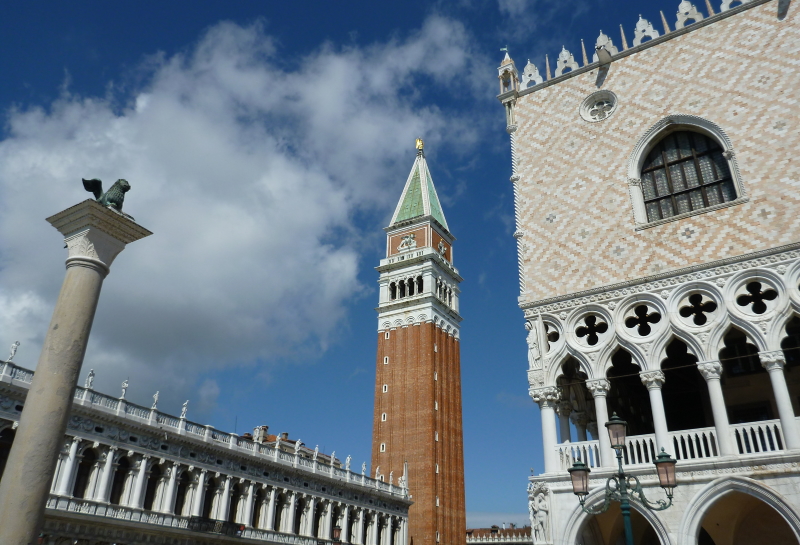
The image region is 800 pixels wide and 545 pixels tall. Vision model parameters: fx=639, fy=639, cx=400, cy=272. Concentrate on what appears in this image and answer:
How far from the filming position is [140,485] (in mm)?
26031

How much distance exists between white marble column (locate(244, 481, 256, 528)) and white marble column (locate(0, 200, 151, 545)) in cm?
2552

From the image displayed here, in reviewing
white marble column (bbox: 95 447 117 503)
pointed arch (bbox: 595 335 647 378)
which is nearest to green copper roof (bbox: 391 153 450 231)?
white marble column (bbox: 95 447 117 503)

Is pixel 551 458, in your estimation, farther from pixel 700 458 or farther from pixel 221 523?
pixel 221 523

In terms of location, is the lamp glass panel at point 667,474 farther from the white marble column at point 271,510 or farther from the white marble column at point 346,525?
the white marble column at point 346,525

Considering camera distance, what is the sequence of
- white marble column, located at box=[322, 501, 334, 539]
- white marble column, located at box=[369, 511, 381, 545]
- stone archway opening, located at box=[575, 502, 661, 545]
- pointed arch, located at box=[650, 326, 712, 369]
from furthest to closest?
white marble column, located at box=[369, 511, 381, 545] → white marble column, located at box=[322, 501, 334, 539] → stone archway opening, located at box=[575, 502, 661, 545] → pointed arch, located at box=[650, 326, 712, 369]

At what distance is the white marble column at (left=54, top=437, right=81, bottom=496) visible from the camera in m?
23.0

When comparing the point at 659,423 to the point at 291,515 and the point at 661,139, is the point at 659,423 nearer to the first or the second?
the point at 661,139

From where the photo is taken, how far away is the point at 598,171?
17844mm

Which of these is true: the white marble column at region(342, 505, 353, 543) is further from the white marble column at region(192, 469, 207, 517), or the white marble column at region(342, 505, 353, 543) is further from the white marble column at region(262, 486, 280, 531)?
the white marble column at region(192, 469, 207, 517)

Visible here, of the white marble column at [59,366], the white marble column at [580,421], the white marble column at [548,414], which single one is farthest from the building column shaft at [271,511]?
the white marble column at [59,366]

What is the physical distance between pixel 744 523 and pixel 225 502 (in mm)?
22722

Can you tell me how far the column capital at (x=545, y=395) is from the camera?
632 inches

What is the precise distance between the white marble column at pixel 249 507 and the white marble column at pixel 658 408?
74.7ft

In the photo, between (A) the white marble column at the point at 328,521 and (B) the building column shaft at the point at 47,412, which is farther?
(A) the white marble column at the point at 328,521
